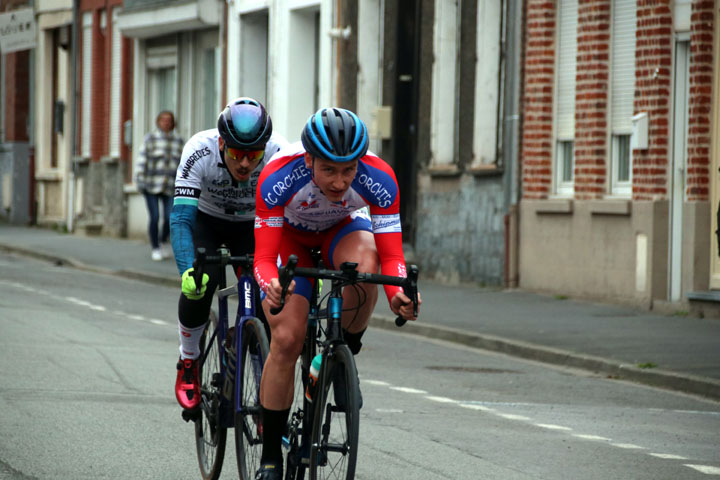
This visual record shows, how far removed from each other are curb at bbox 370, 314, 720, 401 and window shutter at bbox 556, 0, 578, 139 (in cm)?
408

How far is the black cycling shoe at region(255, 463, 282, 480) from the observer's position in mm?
6250

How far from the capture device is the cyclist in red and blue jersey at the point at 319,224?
19.4 feet

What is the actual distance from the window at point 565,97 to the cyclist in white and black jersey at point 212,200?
1132 centimetres

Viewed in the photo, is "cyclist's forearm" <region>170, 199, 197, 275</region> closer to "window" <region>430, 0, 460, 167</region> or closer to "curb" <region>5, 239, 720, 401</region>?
"curb" <region>5, 239, 720, 401</region>

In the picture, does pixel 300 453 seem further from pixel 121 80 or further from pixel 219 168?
pixel 121 80

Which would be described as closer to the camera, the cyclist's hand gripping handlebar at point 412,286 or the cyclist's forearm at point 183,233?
the cyclist's hand gripping handlebar at point 412,286

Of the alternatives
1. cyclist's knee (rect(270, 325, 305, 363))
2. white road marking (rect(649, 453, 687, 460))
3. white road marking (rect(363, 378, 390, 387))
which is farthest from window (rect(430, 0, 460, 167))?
cyclist's knee (rect(270, 325, 305, 363))

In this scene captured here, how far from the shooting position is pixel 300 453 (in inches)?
242

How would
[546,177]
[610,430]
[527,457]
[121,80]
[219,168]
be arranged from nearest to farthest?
[219,168] < [527,457] < [610,430] < [546,177] < [121,80]

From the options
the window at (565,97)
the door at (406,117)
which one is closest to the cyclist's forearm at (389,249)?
the window at (565,97)

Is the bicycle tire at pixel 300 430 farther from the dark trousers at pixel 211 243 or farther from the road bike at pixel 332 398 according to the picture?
the dark trousers at pixel 211 243

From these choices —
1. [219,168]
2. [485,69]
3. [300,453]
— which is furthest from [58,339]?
[485,69]

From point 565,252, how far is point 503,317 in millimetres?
2513

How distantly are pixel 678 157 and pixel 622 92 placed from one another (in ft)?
4.69
